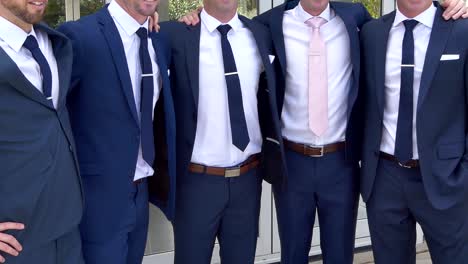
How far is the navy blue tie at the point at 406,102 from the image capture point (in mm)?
2586

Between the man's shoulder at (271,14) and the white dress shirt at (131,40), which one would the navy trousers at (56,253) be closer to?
the white dress shirt at (131,40)

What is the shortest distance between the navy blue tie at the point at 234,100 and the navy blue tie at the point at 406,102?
68 cm

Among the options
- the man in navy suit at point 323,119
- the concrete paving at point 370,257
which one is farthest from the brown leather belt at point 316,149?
the concrete paving at point 370,257

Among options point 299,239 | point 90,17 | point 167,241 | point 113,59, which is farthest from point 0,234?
point 167,241

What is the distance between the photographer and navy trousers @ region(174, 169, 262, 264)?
8.87ft

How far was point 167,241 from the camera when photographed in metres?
3.87

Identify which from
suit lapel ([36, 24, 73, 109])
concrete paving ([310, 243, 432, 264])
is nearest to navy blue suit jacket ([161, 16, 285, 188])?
suit lapel ([36, 24, 73, 109])

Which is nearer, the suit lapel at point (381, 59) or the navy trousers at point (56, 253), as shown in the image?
the navy trousers at point (56, 253)

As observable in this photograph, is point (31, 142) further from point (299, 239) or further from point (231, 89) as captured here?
point (299, 239)

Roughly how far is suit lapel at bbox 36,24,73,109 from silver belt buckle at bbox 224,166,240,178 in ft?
2.87

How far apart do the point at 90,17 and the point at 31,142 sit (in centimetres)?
67

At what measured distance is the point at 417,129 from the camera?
259 cm

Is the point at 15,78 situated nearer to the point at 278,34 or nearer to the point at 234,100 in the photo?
the point at 234,100

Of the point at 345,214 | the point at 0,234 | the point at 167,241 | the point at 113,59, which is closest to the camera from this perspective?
the point at 0,234
